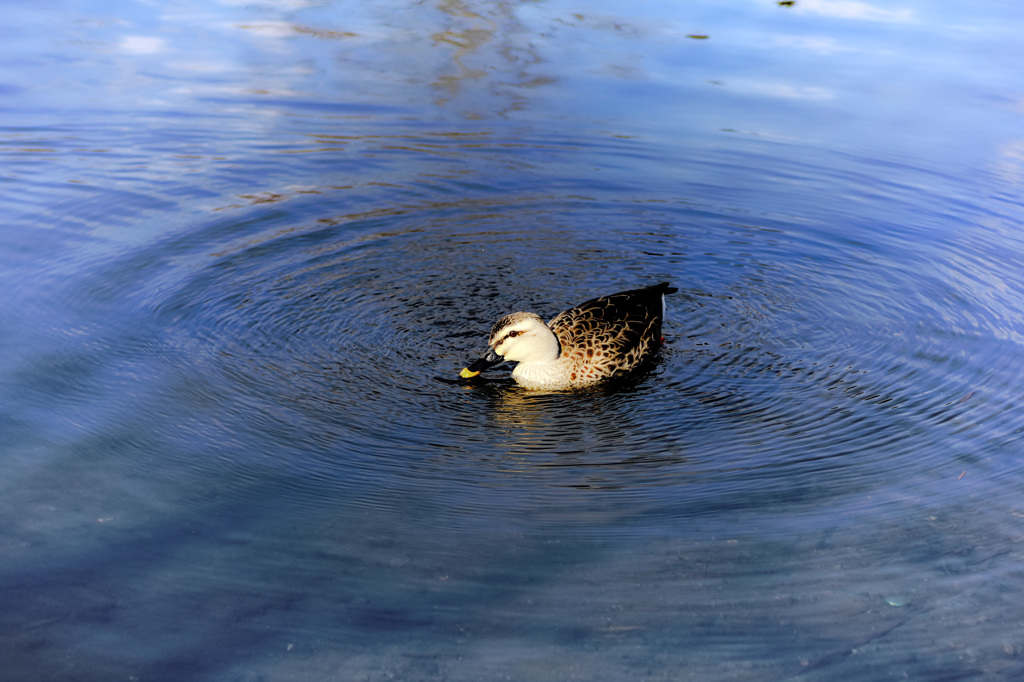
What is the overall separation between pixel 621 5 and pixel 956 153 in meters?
7.86

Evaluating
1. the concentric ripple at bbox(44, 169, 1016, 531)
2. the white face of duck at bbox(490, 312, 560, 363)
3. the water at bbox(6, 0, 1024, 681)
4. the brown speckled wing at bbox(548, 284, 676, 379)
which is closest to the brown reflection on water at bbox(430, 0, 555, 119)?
the water at bbox(6, 0, 1024, 681)

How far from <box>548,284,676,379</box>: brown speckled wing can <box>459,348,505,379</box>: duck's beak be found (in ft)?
1.97

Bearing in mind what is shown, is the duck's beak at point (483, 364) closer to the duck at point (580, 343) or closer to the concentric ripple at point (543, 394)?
the duck at point (580, 343)

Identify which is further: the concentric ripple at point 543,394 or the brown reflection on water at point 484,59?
the brown reflection on water at point 484,59

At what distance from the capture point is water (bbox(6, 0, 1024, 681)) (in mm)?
4566

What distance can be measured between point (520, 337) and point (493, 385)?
0.45 m

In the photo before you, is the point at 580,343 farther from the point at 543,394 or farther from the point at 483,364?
the point at 483,364

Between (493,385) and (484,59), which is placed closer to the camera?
(493,385)

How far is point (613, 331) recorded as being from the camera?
303 inches

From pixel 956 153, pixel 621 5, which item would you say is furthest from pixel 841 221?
pixel 621 5

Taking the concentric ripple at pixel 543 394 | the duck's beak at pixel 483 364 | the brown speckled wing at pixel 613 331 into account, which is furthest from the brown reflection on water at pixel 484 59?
the duck's beak at pixel 483 364

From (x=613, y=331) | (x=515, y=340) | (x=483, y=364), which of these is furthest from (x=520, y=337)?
(x=613, y=331)

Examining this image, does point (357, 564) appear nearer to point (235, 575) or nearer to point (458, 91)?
point (235, 575)

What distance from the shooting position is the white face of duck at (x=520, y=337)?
7340mm
